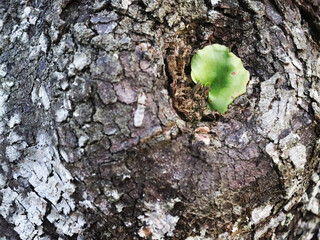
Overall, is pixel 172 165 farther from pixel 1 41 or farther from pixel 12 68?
pixel 1 41

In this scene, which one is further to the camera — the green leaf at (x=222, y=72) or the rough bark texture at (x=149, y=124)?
the green leaf at (x=222, y=72)

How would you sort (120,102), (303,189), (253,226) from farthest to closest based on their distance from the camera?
(303,189)
(253,226)
(120,102)

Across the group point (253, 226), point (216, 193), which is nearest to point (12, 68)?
point (216, 193)

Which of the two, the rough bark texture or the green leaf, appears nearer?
the rough bark texture

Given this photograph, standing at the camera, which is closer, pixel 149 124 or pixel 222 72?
pixel 149 124
